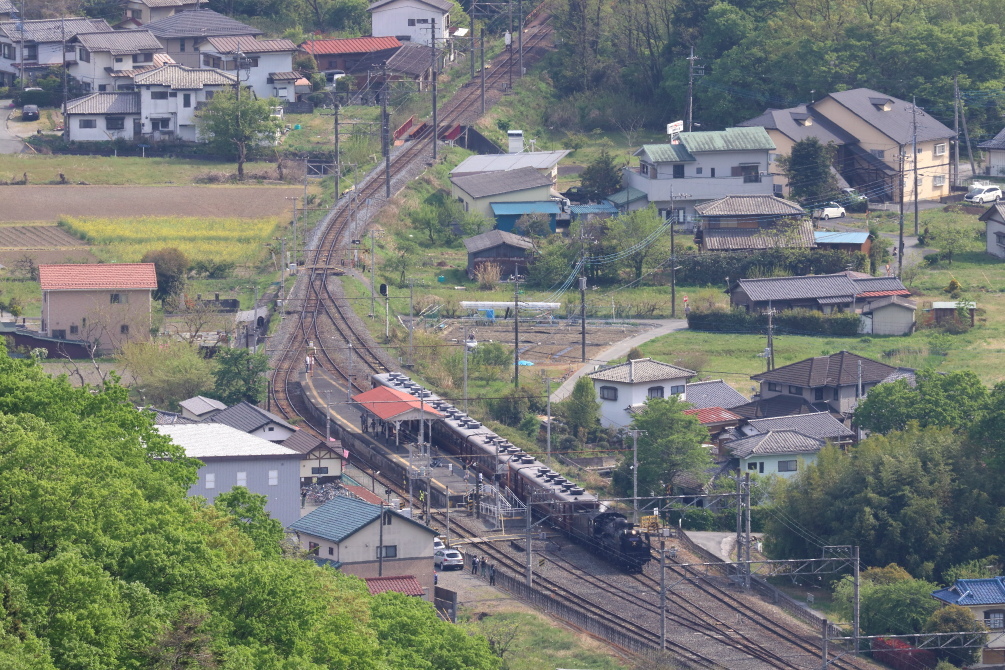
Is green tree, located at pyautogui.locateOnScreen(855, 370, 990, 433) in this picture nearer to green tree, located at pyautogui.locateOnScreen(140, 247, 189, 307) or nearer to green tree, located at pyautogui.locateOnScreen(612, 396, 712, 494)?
green tree, located at pyautogui.locateOnScreen(612, 396, 712, 494)

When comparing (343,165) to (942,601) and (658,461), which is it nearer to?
(658,461)

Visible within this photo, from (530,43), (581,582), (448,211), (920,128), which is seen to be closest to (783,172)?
(920,128)

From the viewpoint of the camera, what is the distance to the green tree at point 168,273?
2114 inches

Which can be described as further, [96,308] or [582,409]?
[96,308]

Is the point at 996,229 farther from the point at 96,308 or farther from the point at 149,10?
the point at 149,10

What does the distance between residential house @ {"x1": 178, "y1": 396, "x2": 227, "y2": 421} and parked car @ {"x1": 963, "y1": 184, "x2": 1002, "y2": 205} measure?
31.8 metres

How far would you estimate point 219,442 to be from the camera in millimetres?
38719

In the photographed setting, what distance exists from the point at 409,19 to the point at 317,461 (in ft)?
143

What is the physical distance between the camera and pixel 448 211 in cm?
6309

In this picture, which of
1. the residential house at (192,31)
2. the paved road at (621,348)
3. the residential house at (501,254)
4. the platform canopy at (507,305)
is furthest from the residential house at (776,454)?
the residential house at (192,31)

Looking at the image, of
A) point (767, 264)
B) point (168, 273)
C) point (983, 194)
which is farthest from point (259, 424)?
point (983, 194)

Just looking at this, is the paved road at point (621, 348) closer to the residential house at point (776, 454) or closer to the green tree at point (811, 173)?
the residential house at point (776, 454)

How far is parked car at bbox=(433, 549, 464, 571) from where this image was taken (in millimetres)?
35719

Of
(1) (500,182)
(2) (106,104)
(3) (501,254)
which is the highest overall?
(2) (106,104)
